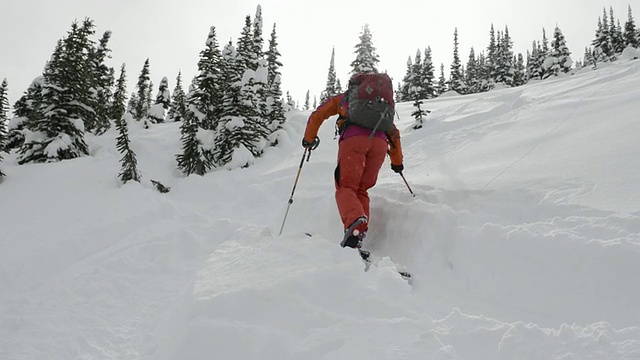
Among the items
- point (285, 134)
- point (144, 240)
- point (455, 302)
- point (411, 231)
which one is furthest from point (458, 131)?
point (285, 134)

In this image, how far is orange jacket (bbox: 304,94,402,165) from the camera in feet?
16.6

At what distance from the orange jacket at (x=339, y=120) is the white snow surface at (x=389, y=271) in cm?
56

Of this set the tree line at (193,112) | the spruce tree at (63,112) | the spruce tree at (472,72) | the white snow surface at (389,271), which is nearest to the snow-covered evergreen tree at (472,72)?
the spruce tree at (472,72)

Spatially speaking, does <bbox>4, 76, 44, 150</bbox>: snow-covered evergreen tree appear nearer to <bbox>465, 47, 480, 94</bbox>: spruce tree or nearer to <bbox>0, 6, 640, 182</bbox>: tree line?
<bbox>0, 6, 640, 182</bbox>: tree line

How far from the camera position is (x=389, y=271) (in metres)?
3.22

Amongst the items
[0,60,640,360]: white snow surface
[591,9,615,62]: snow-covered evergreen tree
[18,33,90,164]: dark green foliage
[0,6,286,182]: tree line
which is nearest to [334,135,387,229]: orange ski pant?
[0,60,640,360]: white snow surface

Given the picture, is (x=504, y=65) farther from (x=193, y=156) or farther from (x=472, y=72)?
(x=193, y=156)

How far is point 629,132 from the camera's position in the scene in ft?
15.6

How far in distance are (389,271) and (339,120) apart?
2469mm

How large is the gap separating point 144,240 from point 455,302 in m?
4.02

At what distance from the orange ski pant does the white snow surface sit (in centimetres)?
51

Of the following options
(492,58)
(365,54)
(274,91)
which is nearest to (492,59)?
(492,58)

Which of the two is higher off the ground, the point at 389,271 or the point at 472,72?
the point at 472,72

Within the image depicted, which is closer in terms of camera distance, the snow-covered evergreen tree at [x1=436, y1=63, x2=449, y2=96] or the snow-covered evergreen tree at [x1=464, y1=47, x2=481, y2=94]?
the snow-covered evergreen tree at [x1=436, y1=63, x2=449, y2=96]
